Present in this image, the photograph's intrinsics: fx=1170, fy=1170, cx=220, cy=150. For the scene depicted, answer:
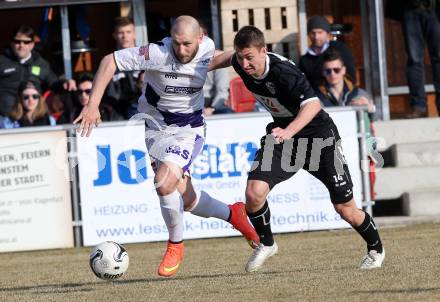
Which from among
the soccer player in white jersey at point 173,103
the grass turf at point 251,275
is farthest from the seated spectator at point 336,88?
the soccer player in white jersey at point 173,103

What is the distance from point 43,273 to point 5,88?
4.55 meters

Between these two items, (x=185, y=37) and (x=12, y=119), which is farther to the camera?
(x=12, y=119)

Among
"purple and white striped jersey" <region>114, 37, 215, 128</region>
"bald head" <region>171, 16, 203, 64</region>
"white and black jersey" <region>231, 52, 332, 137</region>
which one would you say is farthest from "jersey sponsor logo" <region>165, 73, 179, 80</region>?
"white and black jersey" <region>231, 52, 332, 137</region>

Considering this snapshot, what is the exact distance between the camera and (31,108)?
550 inches

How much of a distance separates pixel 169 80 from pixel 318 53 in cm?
541

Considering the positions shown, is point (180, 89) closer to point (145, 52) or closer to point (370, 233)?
point (145, 52)

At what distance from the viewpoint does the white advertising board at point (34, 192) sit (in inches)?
521

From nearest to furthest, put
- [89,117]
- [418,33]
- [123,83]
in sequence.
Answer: [89,117], [123,83], [418,33]

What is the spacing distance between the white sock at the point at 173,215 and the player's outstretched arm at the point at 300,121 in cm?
137

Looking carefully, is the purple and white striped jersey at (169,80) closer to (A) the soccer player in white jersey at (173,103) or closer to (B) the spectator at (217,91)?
(A) the soccer player in white jersey at (173,103)

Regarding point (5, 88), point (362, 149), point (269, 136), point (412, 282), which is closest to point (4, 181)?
point (5, 88)

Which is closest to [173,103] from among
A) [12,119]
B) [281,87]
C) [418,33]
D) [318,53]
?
[281,87]

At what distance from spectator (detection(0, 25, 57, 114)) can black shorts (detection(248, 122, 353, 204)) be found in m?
6.29

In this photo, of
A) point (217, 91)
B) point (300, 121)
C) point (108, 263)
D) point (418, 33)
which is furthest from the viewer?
point (418, 33)
